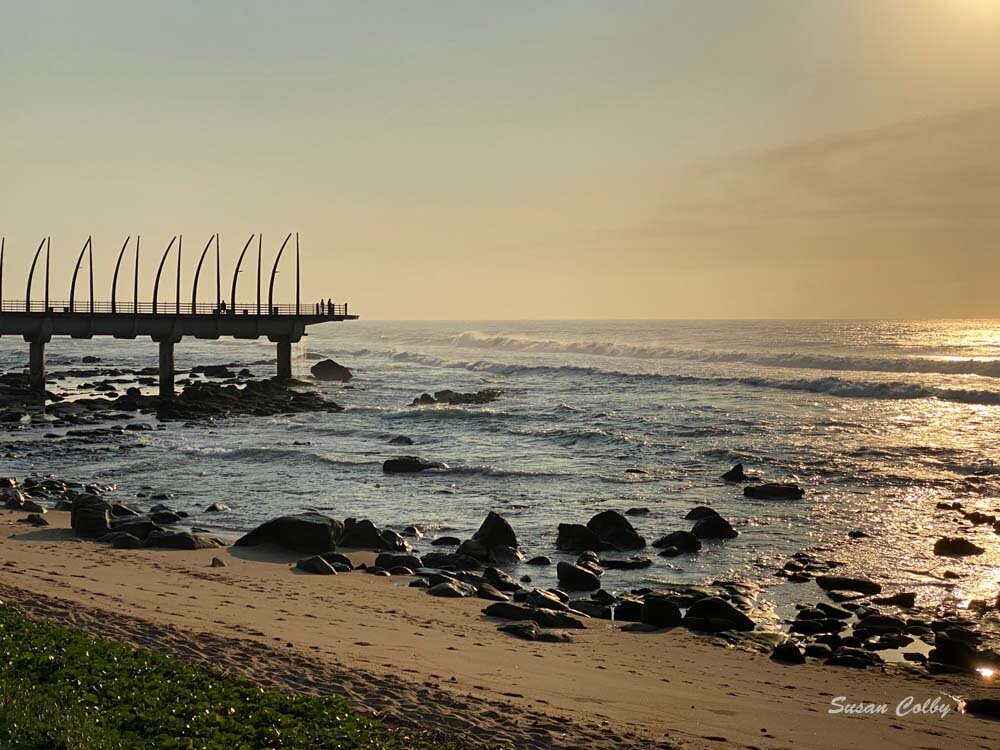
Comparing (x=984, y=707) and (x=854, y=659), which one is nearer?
(x=984, y=707)

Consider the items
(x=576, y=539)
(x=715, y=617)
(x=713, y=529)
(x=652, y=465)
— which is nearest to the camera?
(x=715, y=617)

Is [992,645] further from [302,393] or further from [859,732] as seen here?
[302,393]

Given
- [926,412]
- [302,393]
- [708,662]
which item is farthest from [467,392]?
[708,662]

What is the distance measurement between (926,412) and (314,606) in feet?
169

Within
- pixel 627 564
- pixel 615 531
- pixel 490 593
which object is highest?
pixel 615 531

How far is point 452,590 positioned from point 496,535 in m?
4.61

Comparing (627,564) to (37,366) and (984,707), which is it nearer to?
(984,707)

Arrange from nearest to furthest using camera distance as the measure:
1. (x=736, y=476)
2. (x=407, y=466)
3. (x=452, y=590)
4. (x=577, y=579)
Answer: (x=452, y=590) → (x=577, y=579) → (x=736, y=476) → (x=407, y=466)

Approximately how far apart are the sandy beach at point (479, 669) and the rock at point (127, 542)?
119 inches

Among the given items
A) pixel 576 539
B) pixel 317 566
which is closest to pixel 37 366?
pixel 317 566

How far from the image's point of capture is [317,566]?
2331cm

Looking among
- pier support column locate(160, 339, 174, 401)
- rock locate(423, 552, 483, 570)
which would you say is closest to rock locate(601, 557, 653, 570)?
rock locate(423, 552, 483, 570)

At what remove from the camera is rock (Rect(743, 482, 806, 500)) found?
3334cm

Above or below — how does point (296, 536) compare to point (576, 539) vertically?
above
